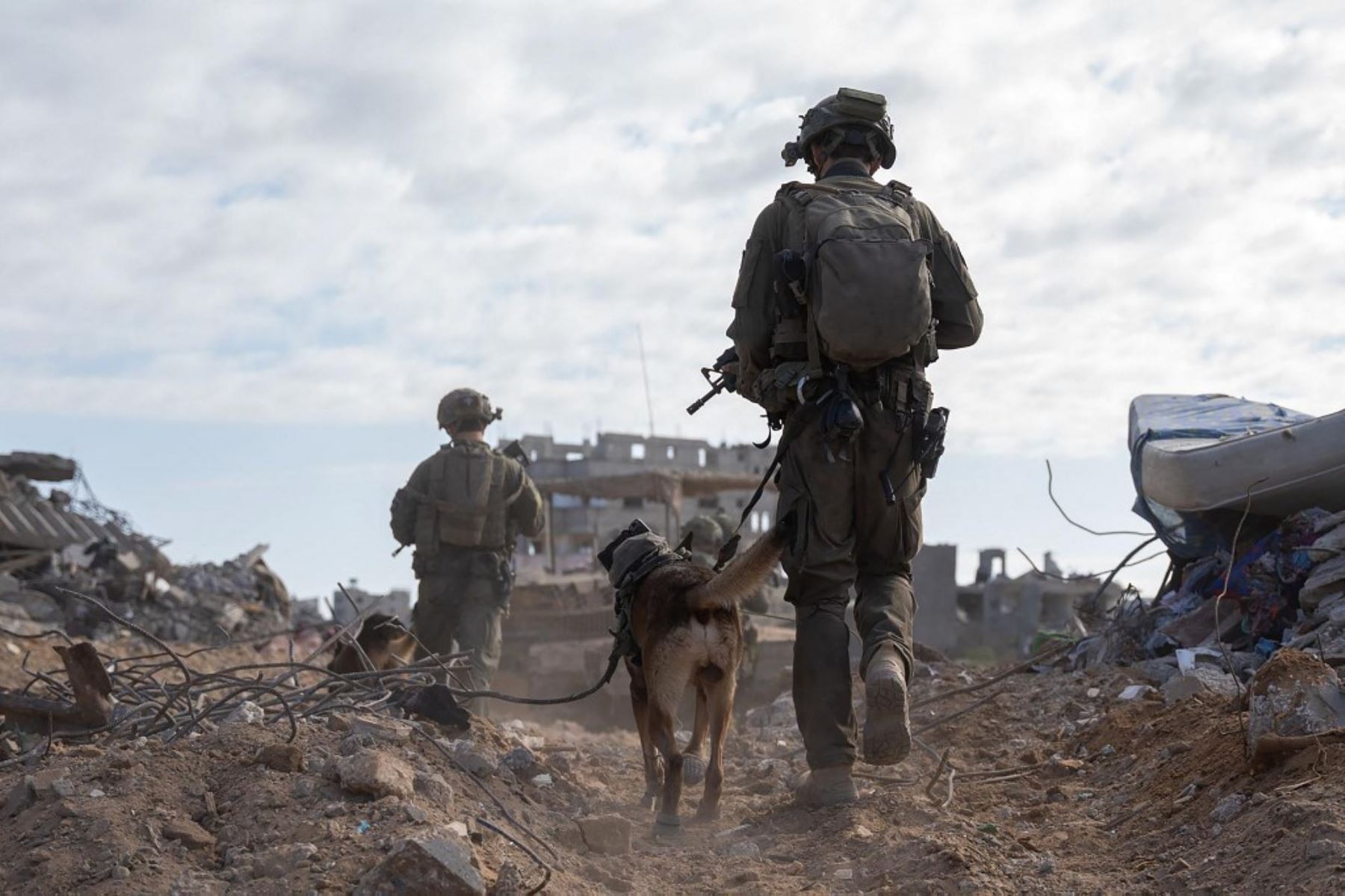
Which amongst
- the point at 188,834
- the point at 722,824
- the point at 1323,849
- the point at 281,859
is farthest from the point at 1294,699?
the point at 188,834

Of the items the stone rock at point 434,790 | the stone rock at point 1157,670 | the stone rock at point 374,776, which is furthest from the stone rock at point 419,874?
the stone rock at point 1157,670

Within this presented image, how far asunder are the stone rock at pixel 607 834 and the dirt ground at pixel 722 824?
27 millimetres

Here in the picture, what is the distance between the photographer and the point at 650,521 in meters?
23.8

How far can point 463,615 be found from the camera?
817 cm

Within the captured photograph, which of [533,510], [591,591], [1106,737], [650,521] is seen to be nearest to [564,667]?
[591,591]

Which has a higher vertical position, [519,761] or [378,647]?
[378,647]

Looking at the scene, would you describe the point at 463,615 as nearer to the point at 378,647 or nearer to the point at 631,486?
the point at 378,647

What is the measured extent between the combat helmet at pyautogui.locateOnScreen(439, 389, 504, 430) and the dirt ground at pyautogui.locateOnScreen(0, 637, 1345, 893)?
3.19 metres

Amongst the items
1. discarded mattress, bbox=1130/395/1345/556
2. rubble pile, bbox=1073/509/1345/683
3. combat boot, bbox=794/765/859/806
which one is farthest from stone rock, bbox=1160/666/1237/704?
combat boot, bbox=794/765/859/806

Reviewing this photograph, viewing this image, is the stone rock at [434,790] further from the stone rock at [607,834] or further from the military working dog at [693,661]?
the military working dog at [693,661]

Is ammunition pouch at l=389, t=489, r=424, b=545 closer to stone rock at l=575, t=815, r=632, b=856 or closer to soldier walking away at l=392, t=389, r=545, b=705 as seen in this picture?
soldier walking away at l=392, t=389, r=545, b=705

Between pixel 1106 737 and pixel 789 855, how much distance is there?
1.89m

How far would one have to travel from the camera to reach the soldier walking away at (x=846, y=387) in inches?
170

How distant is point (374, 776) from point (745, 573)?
162 cm
